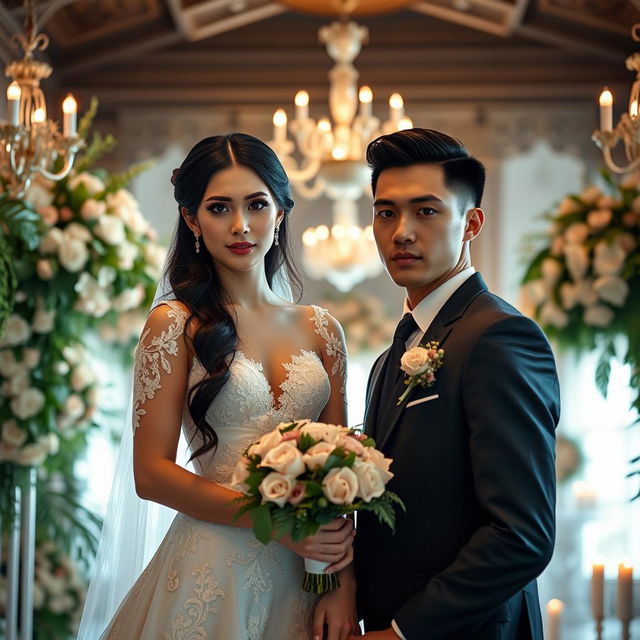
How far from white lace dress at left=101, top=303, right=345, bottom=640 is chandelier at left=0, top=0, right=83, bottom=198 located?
146cm

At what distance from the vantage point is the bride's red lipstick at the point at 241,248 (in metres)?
2.88

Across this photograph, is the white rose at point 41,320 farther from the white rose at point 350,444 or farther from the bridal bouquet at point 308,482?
the white rose at point 350,444

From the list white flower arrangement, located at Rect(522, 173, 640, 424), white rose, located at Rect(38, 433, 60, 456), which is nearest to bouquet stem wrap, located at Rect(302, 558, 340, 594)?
white flower arrangement, located at Rect(522, 173, 640, 424)

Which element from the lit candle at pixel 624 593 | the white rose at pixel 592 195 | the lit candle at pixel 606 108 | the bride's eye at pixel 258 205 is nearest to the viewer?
the bride's eye at pixel 258 205

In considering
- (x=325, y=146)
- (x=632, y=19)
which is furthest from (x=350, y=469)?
(x=632, y=19)

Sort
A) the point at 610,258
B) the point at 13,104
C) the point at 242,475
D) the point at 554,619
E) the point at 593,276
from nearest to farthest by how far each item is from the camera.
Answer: the point at 242,475 < the point at 13,104 < the point at 554,619 < the point at 610,258 < the point at 593,276

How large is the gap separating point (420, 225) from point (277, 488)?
0.81m

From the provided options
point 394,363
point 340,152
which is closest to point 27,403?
point 340,152

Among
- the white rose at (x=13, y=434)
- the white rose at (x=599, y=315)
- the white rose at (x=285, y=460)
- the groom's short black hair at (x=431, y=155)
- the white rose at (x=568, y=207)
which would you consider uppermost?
the white rose at (x=568, y=207)

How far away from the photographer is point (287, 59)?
7.50 m

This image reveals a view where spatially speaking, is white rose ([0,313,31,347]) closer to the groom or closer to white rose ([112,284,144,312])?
white rose ([112,284,144,312])

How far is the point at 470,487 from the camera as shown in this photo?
2.46m

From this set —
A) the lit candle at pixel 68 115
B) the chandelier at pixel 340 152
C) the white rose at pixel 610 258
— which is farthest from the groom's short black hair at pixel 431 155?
Answer: the chandelier at pixel 340 152

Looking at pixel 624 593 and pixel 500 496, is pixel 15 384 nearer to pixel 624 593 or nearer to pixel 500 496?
pixel 624 593
